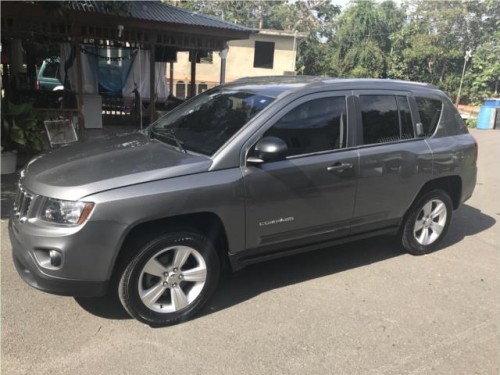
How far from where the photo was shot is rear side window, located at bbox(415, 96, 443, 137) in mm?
4898

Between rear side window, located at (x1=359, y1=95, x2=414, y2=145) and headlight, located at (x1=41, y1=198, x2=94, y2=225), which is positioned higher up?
rear side window, located at (x1=359, y1=95, x2=414, y2=145)

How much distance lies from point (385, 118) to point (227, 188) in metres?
1.98

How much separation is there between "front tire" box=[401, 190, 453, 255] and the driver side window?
1.35m

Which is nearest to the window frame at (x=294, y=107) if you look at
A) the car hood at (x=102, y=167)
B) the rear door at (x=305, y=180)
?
the rear door at (x=305, y=180)

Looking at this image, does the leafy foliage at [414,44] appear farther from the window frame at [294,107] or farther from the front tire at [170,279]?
the front tire at [170,279]

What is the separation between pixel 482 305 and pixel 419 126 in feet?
6.06

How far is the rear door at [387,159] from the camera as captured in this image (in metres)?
4.33

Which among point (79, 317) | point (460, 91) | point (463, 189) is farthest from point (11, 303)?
point (460, 91)

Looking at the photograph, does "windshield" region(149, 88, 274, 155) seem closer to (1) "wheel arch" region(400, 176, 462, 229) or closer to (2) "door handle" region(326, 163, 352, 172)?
(2) "door handle" region(326, 163, 352, 172)

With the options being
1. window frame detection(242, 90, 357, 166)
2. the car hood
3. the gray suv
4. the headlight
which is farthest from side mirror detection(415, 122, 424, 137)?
the headlight

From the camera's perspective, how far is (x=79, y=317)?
3.53 meters

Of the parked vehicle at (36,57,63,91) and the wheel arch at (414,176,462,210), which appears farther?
the parked vehicle at (36,57,63,91)

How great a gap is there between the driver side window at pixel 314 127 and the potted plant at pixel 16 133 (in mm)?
5284

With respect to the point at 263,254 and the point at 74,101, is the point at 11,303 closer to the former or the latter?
the point at 263,254
